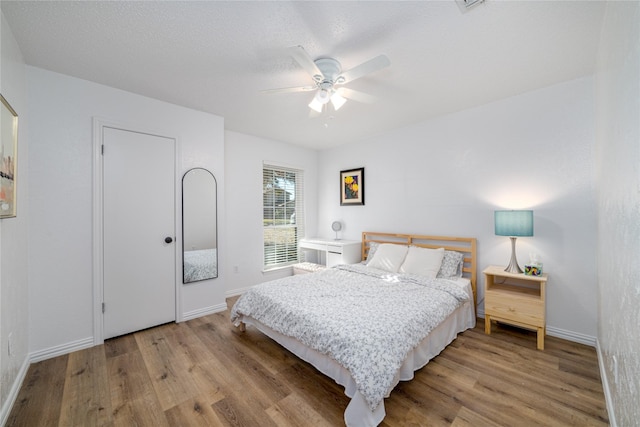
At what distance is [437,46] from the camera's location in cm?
195

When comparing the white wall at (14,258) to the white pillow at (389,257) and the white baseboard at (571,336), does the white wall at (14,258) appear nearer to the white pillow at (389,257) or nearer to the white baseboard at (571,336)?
the white pillow at (389,257)

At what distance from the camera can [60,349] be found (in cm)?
232

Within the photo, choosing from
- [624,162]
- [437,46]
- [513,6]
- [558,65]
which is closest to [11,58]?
[437,46]

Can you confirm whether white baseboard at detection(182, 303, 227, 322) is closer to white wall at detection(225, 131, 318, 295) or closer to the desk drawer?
white wall at detection(225, 131, 318, 295)

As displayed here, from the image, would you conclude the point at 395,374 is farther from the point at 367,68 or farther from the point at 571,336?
the point at 571,336

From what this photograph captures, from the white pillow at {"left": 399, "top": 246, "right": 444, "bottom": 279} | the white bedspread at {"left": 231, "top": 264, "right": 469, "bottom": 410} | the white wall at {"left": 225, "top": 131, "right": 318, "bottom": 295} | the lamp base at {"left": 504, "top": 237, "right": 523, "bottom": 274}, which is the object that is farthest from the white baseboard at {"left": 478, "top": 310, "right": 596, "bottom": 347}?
the white wall at {"left": 225, "top": 131, "right": 318, "bottom": 295}

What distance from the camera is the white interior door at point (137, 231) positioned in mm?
2605

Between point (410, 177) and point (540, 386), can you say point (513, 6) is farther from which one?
point (540, 386)

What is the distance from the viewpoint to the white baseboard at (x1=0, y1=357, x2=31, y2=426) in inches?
62.7

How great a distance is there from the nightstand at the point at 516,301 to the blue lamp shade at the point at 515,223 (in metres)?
0.41

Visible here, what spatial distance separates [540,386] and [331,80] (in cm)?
284

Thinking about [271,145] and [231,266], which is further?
[271,145]

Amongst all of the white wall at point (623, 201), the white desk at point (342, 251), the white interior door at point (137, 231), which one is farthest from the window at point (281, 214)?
the white wall at point (623, 201)

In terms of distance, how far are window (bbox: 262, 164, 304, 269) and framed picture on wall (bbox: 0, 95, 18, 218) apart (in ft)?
9.36
